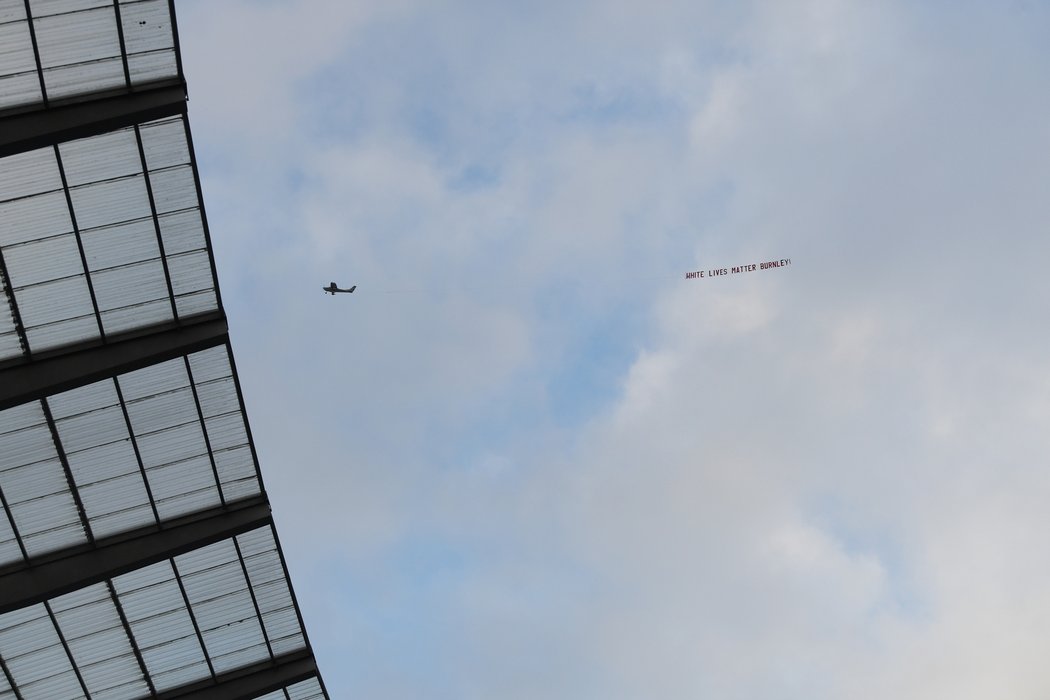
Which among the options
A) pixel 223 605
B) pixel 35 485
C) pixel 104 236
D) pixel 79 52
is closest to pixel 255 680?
pixel 223 605

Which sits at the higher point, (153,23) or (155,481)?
(153,23)

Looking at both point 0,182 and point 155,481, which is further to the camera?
point 155,481

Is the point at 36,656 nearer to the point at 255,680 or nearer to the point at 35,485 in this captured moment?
the point at 35,485

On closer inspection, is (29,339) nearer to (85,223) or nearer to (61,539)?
(85,223)

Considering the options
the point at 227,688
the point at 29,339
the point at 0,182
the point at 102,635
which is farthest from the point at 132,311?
the point at 227,688

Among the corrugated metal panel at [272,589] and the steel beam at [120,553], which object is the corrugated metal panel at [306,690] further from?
the steel beam at [120,553]

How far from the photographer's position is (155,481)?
33469mm

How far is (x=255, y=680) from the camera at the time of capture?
37.4m

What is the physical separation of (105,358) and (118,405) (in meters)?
1.80

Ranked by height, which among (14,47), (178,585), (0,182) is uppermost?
(14,47)

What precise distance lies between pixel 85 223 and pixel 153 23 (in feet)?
20.0

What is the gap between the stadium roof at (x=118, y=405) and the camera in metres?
26.7

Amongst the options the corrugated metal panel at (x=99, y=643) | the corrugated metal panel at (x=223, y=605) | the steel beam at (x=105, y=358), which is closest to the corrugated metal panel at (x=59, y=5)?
the steel beam at (x=105, y=358)

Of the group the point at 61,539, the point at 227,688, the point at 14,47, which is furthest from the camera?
the point at 227,688
